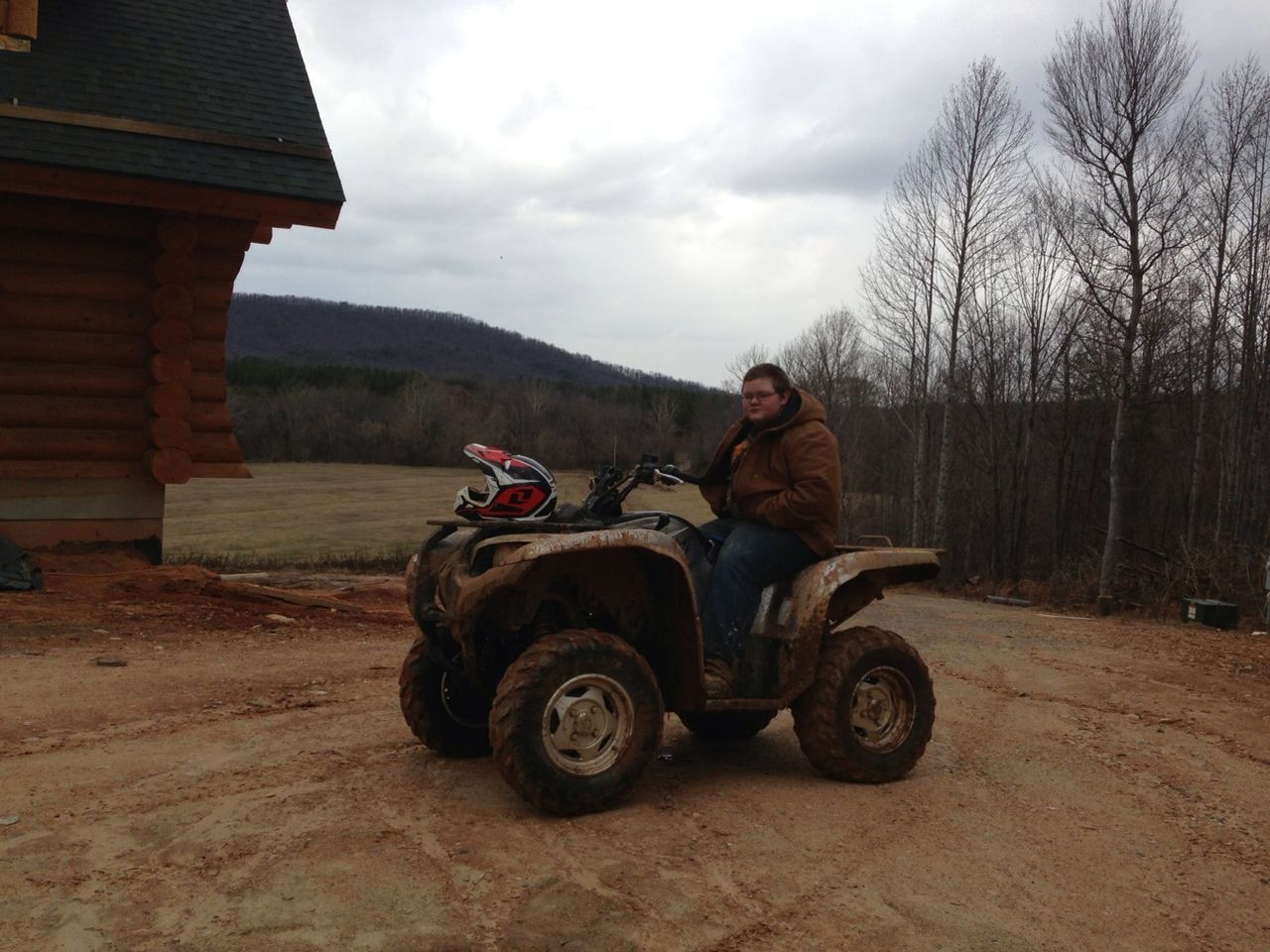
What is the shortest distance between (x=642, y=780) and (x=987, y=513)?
3456cm

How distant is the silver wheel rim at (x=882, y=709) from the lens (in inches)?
219

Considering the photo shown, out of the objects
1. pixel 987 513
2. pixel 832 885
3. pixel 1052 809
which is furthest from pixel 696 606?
pixel 987 513

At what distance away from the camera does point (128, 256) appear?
11.6 metres

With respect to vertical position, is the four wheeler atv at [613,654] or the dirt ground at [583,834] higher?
the four wheeler atv at [613,654]

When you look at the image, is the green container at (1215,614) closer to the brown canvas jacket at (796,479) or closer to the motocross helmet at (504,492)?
the brown canvas jacket at (796,479)

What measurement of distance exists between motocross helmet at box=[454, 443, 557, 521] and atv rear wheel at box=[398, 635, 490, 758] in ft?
2.70

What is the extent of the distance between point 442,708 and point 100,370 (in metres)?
8.01

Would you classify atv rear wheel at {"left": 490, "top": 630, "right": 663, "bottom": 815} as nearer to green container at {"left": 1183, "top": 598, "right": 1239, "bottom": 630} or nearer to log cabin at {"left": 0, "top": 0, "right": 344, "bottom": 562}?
log cabin at {"left": 0, "top": 0, "right": 344, "bottom": 562}

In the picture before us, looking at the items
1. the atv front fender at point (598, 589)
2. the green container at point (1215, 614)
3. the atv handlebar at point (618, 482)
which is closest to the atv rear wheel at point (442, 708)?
the atv front fender at point (598, 589)

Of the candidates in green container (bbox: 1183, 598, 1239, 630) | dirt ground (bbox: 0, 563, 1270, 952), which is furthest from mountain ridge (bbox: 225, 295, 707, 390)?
dirt ground (bbox: 0, 563, 1270, 952)

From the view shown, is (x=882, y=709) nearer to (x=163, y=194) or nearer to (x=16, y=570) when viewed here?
(x=16, y=570)

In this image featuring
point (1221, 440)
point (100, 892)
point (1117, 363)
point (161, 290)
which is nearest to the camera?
point (100, 892)

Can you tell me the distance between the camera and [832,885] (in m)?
4.00

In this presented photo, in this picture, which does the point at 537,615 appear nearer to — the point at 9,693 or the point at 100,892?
the point at 100,892
